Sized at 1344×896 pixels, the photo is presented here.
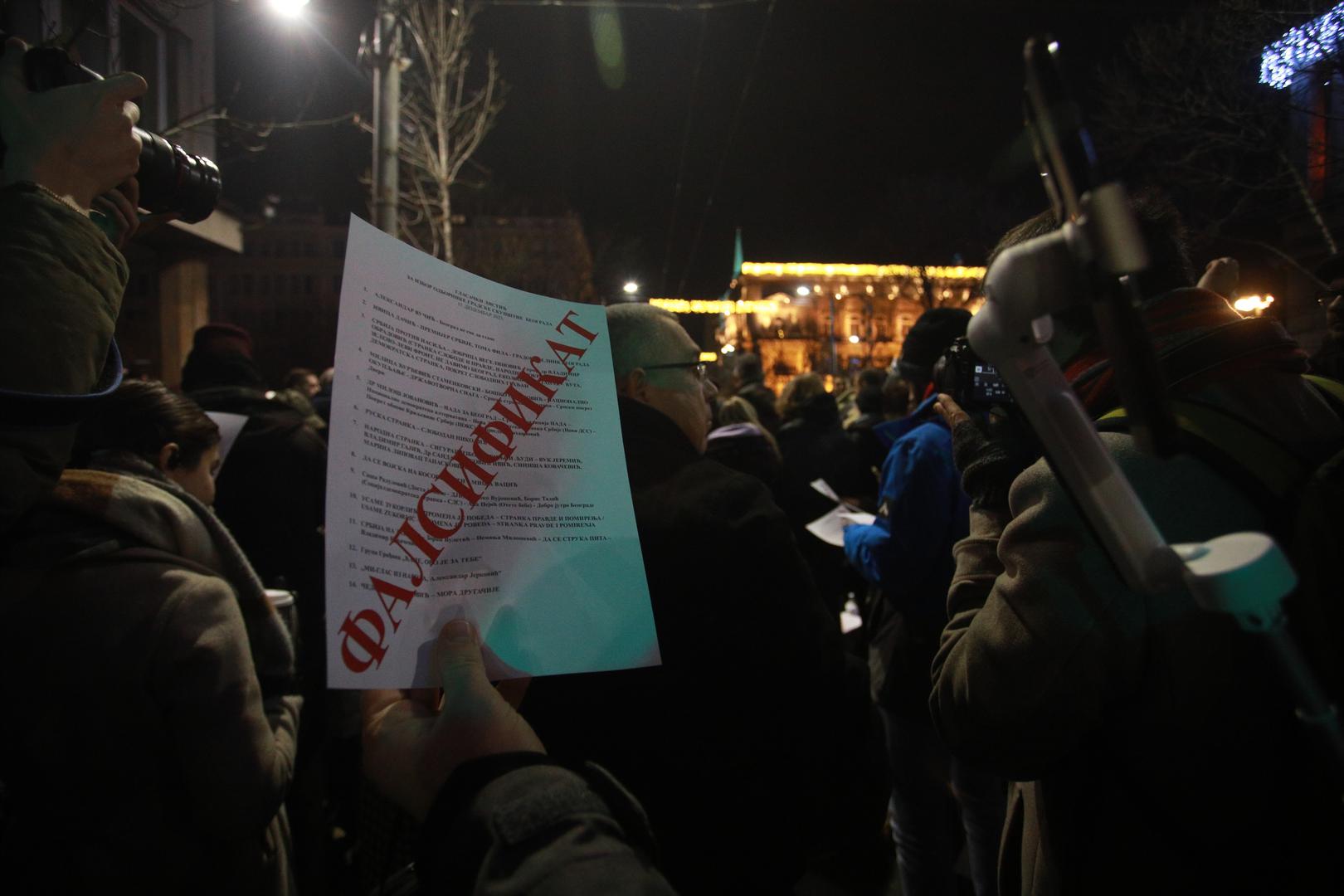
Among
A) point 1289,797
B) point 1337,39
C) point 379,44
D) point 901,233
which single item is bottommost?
point 1289,797

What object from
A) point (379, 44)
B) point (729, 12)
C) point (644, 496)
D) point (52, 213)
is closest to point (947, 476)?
point (644, 496)

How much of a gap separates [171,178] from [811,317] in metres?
56.4

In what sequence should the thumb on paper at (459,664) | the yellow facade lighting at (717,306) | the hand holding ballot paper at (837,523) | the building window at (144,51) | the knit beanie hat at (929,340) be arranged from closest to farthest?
1. the thumb on paper at (459,664)
2. the building window at (144,51)
3. the knit beanie hat at (929,340)
4. the hand holding ballot paper at (837,523)
5. the yellow facade lighting at (717,306)

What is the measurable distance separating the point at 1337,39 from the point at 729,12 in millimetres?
9167

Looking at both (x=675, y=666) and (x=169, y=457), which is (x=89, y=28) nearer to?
(x=169, y=457)

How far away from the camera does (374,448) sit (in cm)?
95

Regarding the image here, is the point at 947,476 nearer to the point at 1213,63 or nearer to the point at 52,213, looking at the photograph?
the point at 52,213

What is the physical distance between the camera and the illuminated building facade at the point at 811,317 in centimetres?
5094

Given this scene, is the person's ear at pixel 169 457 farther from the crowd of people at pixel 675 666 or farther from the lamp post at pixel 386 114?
the lamp post at pixel 386 114

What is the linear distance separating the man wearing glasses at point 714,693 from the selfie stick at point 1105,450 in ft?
3.66

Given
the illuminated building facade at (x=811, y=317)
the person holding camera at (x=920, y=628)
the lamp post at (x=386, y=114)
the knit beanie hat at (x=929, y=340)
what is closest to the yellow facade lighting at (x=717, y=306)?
the illuminated building facade at (x=811, y=317)

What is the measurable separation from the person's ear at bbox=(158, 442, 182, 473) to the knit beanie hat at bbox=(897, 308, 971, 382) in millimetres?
2778

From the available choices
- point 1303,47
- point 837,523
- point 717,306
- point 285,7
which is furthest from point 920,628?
point 717,306

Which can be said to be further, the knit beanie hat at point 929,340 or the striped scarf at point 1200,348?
the knit beanie hat at point 929,340
